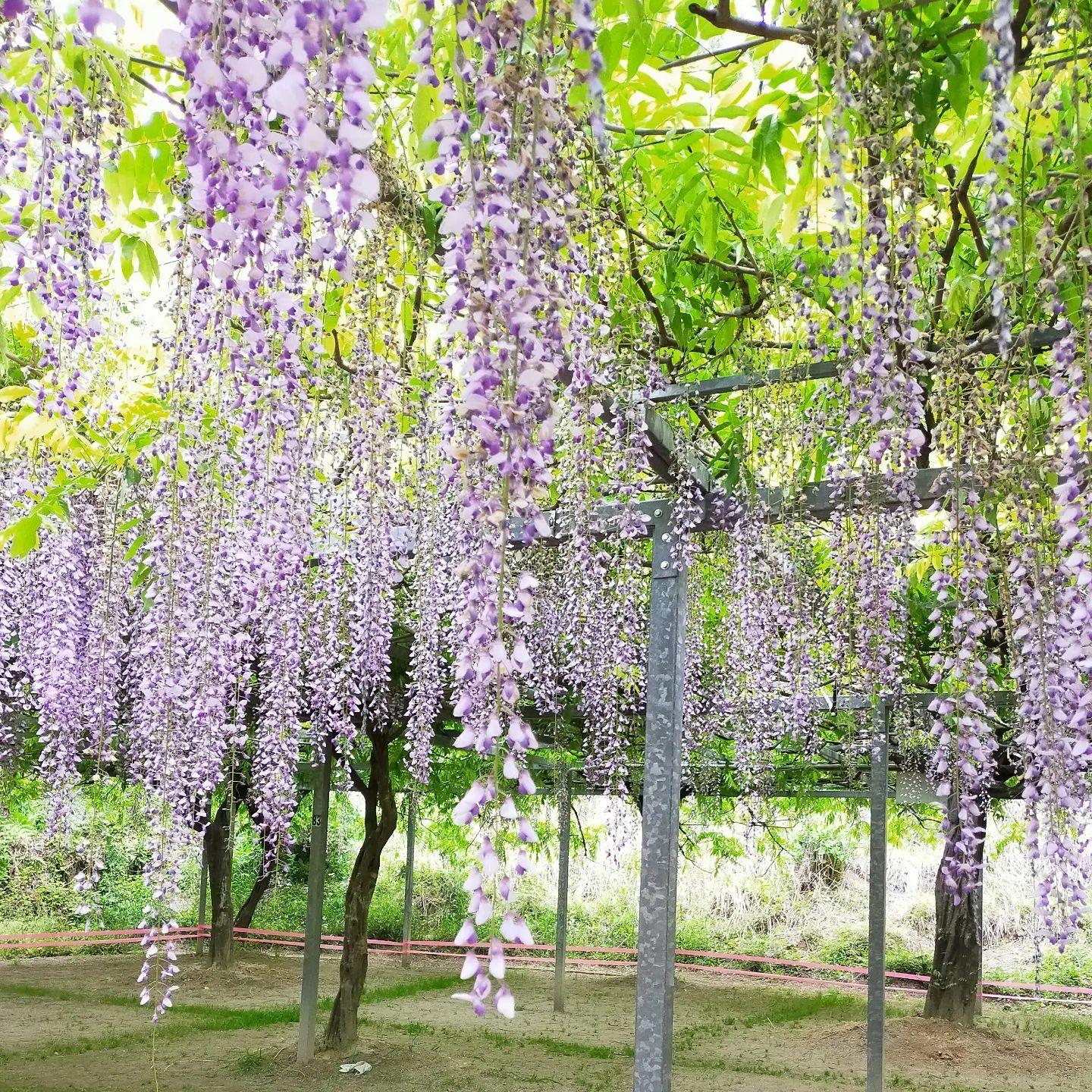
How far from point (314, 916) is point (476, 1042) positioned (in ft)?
5.71

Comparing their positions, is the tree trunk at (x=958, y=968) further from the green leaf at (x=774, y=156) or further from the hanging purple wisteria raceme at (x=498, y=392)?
the hanging purple wisteria raceme at (x=498, y=392)

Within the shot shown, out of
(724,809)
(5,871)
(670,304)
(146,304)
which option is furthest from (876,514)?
(5,871)

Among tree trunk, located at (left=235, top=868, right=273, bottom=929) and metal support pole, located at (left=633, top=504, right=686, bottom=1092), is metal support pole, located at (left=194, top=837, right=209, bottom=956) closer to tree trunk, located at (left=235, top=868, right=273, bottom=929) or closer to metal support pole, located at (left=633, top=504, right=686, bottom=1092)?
tree trunk, located at (left=235, top=868, right=273, bottom=929)

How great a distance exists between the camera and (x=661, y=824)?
3787 mm

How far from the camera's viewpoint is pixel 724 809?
31.7ft

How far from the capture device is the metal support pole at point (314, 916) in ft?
20.5

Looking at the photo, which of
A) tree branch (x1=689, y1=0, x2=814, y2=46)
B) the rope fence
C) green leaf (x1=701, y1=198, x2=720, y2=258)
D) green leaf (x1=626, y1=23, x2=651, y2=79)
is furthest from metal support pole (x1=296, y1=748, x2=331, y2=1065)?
tree branch (x1=689, y1=0, x2=814, y2=46)

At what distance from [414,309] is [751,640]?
2.61 meters

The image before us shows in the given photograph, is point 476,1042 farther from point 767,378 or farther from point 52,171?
point 52,171

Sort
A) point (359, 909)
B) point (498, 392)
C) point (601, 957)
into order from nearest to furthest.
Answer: point (498, 392) < point (359, 909) < point (601, 957)

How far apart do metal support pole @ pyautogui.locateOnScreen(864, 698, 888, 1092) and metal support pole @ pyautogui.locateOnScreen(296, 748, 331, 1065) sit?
3.05m

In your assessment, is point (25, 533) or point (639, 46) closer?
point (639, 46)

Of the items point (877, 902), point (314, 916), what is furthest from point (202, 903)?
point (877, 902)

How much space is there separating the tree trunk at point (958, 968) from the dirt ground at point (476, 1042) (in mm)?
178
